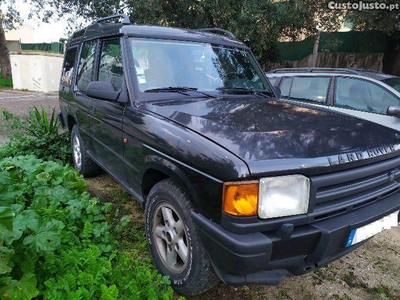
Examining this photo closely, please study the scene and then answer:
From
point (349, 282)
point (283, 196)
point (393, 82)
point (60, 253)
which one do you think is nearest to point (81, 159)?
point (60, 253)

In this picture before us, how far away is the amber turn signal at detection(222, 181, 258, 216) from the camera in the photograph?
5.41 feet

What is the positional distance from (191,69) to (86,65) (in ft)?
5.51

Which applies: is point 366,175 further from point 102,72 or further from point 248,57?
point 102,72

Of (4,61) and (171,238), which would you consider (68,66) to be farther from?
(4,61)

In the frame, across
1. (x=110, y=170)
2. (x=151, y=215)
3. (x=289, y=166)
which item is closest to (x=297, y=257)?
(x=289, y=166)

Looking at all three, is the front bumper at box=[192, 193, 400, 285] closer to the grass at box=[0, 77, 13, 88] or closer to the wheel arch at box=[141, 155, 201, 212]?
the wheel arch at box=[141, 155, 201, 212]

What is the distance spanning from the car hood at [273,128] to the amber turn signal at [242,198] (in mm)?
147

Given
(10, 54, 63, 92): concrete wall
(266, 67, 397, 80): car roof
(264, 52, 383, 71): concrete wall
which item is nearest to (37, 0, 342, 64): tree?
(264, 52, 383, 71): concrete wall

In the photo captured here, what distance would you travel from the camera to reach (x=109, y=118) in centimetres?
300

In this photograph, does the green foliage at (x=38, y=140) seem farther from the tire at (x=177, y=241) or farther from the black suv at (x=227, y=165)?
the tire at (x=177, y=241)

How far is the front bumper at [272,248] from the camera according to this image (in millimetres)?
1618

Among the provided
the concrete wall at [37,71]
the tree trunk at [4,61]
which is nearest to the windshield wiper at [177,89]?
the concrete wall at [37,71]

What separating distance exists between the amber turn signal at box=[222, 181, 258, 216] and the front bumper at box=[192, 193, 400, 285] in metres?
0.12

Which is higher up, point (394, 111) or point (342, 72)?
point (342, 72)
